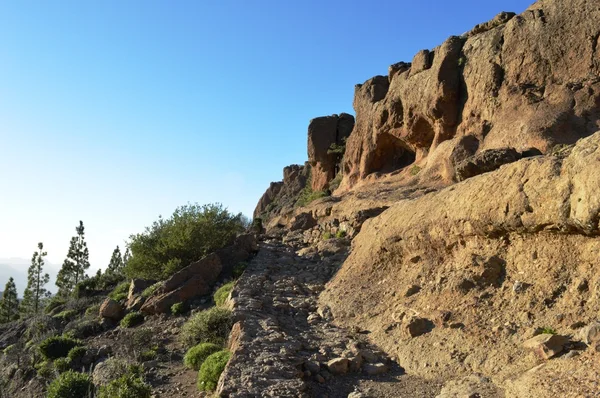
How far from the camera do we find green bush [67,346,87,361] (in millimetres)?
13451

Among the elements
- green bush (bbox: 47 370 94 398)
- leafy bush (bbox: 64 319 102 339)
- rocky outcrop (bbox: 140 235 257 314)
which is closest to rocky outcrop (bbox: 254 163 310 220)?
rocky outcrop (bbox: 140 235 257 314)

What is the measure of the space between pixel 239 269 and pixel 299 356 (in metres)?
9.41

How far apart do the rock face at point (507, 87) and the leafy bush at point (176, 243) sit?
1195cm

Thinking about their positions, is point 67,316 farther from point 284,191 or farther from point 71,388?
point 284,191

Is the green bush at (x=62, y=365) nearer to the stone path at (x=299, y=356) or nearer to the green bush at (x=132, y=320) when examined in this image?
the green bush at (x=132, y=320)

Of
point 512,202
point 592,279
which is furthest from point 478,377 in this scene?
point 512,202

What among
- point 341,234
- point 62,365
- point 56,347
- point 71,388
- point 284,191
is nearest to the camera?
point 71,388

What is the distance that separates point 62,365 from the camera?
42.9 ft

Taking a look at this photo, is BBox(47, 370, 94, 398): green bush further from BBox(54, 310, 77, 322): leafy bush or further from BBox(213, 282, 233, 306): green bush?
BBox(54, 310, 77, 322): leafy bush

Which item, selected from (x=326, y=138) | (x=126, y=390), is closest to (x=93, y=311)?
(x=126, y=390)

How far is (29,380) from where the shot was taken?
13.9m

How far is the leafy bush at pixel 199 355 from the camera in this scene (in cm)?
1088

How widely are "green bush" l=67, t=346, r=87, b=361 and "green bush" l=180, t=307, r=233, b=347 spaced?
11.4 feet

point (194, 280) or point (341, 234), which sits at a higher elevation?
point (341, 234)
